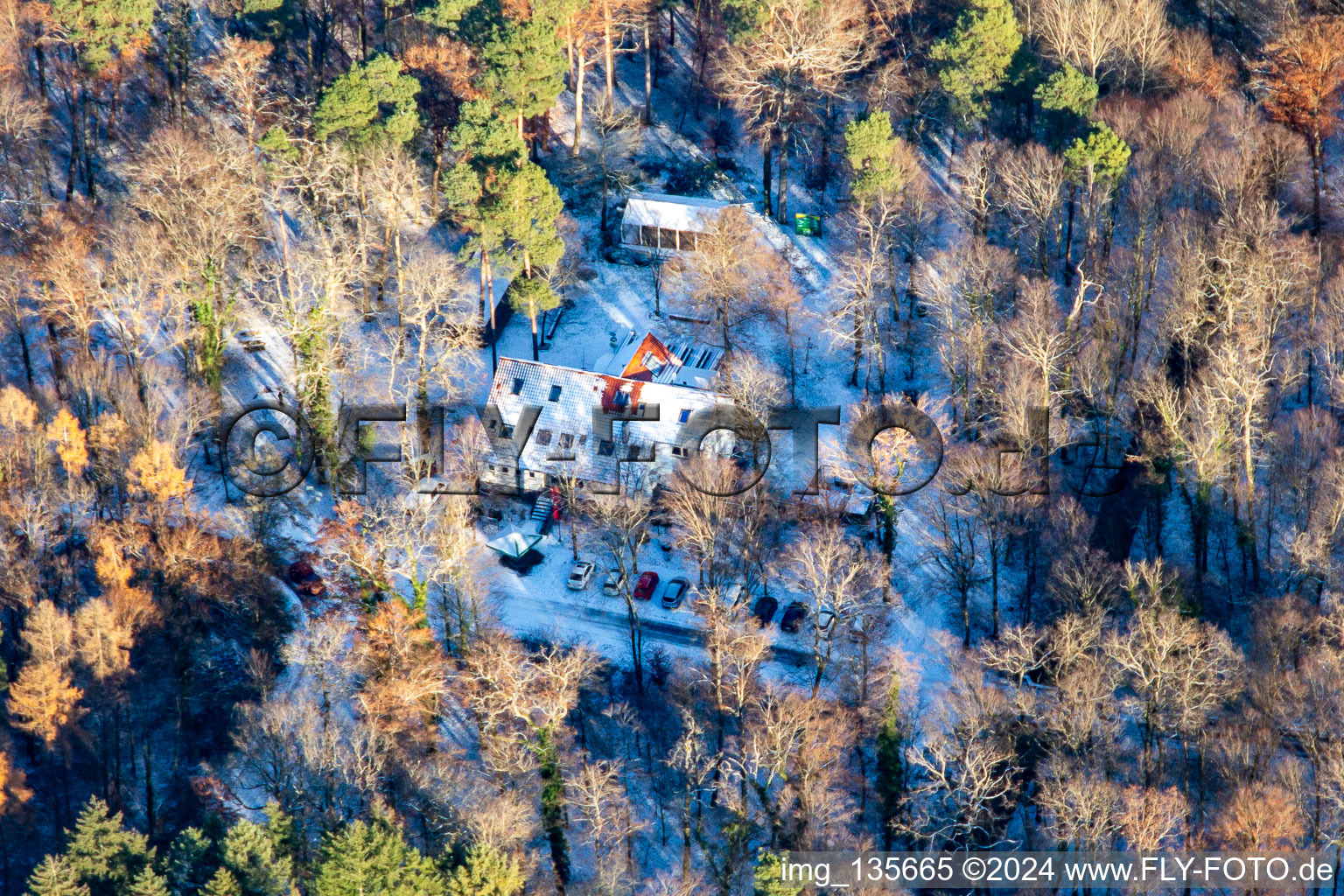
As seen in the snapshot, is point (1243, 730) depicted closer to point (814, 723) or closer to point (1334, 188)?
point (814, 723)

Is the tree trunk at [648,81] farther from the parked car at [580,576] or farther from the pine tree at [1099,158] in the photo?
the parked car at [580,576]

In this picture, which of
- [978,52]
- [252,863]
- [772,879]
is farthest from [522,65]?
[772,879]

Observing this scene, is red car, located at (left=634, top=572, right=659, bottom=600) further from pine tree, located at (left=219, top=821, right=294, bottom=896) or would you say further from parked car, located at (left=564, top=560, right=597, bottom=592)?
pine tree, located at (left=219, top=821, right=294, bottom=896)

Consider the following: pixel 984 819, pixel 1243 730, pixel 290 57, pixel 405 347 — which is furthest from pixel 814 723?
pixel 290 57

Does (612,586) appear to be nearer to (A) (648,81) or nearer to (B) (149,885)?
(B) (149,885)

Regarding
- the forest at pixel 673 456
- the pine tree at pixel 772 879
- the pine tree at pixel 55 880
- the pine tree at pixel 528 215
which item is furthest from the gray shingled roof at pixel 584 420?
the pine tree at pixel 55 880
